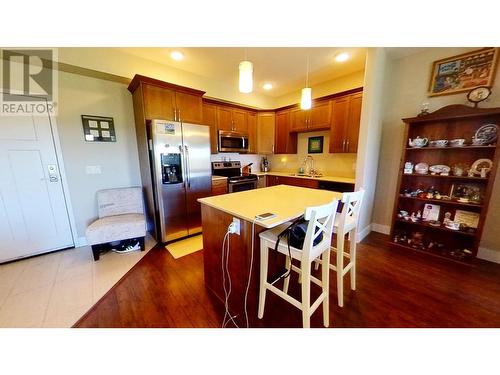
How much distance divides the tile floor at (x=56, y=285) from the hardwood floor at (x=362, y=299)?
0.17 meters

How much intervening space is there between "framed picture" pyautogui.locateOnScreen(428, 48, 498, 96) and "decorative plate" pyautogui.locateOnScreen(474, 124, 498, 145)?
48 cm

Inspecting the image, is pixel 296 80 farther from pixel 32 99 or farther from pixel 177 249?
pixel 32 99

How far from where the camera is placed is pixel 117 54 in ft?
7.78

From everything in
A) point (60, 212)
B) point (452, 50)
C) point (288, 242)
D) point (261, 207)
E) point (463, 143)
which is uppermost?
point (452, 50)

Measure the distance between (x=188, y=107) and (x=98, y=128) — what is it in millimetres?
1300

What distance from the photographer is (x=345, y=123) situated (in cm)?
303

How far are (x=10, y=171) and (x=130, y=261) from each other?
1759mm

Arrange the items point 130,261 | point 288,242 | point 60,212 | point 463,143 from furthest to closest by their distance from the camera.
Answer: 1. point 60,212
2. point 130,261
3. point 463,143
4. point 288,242

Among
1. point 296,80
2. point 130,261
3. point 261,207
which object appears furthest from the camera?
point 296,80

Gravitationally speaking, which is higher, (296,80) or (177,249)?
(296,80)

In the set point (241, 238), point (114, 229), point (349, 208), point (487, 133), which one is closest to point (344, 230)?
point (349, 208)

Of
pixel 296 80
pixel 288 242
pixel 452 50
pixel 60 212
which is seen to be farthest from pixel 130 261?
pixel 452 50
